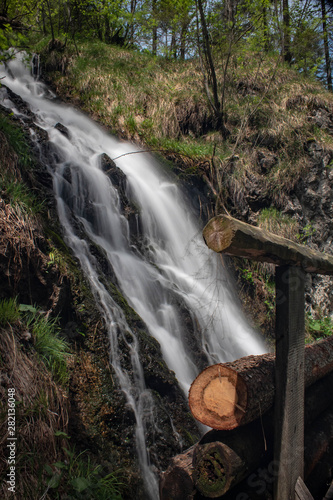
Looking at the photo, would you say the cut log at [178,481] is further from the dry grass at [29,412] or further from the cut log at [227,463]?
the dry grass at [29,412]

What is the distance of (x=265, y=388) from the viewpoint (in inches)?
100

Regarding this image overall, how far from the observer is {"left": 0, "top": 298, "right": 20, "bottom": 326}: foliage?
2.88 m

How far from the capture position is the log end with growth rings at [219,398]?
2348 mm

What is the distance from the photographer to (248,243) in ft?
6.61

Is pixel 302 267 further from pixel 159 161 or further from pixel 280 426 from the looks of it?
A: pixel 159 161

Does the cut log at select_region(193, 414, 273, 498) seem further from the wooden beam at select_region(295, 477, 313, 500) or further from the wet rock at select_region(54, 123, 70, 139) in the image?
the wet rock at select_region(54, 123, 70, 139)

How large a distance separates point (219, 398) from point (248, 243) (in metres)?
1.15

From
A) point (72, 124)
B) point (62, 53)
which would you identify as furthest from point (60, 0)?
point (72, 124)

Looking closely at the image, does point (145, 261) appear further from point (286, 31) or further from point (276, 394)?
point (286, 31)

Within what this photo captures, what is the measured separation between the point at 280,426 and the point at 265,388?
0.26 meters

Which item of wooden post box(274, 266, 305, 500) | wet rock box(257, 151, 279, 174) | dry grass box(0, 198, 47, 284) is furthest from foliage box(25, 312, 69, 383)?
wet rock box(257, 151, 279, 174)

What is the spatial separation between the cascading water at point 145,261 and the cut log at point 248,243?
6.35ft

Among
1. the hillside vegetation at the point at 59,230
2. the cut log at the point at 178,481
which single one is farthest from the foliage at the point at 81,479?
the cut log at the point at 178,481

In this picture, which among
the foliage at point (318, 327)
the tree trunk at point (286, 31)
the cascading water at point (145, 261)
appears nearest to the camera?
the cascading water at point (145, 261)
